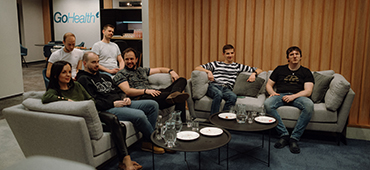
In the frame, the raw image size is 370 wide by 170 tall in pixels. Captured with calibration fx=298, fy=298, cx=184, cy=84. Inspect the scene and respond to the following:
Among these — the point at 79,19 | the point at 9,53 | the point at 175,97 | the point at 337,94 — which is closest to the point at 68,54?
the point at 175,97

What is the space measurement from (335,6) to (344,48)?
603 millimetres

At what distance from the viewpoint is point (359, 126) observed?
14.1ft

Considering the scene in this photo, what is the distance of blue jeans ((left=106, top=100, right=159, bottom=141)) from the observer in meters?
3.16

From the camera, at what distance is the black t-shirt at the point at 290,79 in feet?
13.2

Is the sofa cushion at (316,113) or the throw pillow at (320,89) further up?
the throw pillow at (320,89)

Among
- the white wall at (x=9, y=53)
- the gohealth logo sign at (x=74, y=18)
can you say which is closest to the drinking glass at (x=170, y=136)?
the white wall at (x=9, y=53)

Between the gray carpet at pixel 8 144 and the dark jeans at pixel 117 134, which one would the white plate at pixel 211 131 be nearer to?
the dark jeans at pixel 117 134

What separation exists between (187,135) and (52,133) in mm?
1189

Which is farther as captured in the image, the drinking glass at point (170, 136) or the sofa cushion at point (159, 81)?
the sofa cushion at point (159, 81)

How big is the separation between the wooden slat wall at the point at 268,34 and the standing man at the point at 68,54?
4.25 ft

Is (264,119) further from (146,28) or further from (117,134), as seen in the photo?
(146,28)

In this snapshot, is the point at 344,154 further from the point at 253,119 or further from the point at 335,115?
the point at 253,119

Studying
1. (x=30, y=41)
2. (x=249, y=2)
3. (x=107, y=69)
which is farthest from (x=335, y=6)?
(x=30, y=41)

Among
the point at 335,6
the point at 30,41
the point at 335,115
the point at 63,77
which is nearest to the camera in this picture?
the point at 63,77
